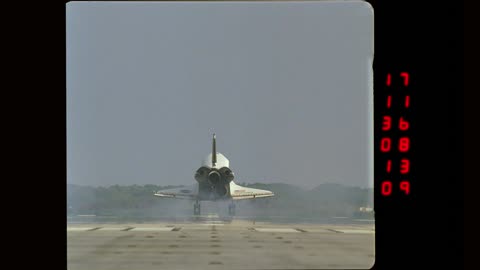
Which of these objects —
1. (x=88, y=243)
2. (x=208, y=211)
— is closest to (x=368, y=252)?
(x=88, y=243)

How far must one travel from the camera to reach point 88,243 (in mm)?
15258
